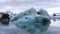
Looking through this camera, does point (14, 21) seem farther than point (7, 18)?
No

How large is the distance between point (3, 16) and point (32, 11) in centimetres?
167

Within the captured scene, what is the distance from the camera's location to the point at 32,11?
28.6 ft

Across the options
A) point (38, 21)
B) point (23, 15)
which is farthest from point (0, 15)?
point (38, 21)

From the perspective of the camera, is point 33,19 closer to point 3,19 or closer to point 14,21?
point 14,21

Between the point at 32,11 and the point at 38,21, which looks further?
the point at 32,11

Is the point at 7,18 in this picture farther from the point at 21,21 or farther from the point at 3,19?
the point at 21,21

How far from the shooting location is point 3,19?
966cm

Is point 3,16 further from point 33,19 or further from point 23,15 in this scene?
point 33,19

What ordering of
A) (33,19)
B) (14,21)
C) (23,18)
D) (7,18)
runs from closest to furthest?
(33,19), (23,18), (14,21), (7,18)

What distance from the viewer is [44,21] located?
28.9 ft

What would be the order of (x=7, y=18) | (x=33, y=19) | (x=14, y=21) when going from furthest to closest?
(x=7, y=18) < (x=14, y=21) < (x=33, y=19)

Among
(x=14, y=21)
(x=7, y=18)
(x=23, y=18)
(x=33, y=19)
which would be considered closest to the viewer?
(x=33, y=19)

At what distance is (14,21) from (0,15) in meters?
1.32

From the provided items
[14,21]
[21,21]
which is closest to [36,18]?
[21,21]
